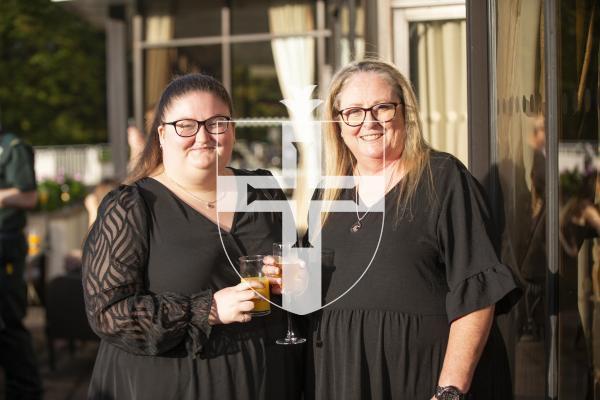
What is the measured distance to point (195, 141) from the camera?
2.39 metres

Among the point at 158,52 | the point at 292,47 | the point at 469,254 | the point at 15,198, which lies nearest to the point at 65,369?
the point at 15,198

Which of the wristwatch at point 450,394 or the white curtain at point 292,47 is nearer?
the wristwatch at point 450,394

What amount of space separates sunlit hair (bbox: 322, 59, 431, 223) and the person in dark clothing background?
10.7 ft

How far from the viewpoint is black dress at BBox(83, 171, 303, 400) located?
229cm

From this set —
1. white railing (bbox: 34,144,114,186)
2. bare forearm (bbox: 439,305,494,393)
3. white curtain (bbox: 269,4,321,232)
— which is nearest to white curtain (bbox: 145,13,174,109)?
white curtain (bbox: 269,4,321,232)

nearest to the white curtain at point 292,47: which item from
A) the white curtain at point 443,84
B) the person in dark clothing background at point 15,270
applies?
the person in dark clothing background at point 15,270

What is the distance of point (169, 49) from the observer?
8.90 m

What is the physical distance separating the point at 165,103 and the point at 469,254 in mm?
1013

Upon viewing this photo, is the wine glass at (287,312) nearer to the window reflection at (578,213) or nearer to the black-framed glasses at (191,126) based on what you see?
the black-framed glasses at (191,126)

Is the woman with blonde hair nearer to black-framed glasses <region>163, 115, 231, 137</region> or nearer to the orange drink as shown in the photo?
the orange drink

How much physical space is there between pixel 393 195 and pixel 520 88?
0.87 metres

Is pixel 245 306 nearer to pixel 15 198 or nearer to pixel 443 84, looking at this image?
pixel 443 84

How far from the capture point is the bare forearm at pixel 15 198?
5.13m

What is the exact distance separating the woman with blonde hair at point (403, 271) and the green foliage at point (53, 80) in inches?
705
